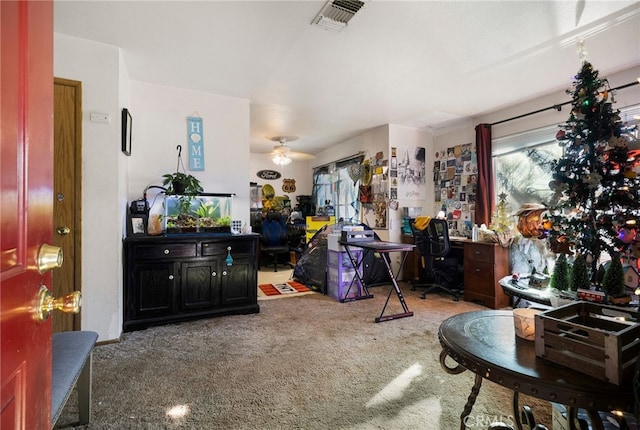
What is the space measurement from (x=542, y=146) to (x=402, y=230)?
6.82 feet

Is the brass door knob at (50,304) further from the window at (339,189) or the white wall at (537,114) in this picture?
the window at (339,189)

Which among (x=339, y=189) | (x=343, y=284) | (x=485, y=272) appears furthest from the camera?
(x=339, y=189)

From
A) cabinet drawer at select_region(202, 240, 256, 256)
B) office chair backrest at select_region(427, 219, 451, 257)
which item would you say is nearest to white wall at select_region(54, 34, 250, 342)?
cabinet drawer at select_region(202, 240, 256, 256)

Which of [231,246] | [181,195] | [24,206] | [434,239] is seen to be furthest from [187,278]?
[434,239]

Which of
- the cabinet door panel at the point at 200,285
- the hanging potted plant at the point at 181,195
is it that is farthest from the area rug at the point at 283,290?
the hanging potted plant at the point at 181,195

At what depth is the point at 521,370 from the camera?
2.90 feet

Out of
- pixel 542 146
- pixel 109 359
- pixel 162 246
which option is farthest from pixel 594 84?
pixel 109 359

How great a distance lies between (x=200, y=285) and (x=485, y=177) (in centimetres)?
373

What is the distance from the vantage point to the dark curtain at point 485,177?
4.10 m

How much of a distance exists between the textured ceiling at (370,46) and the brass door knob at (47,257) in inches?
80.3

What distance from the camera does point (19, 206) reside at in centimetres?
54

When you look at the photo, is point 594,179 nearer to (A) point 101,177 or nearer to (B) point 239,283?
(B) point 239,283

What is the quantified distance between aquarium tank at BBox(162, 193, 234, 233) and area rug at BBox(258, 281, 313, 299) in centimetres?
114

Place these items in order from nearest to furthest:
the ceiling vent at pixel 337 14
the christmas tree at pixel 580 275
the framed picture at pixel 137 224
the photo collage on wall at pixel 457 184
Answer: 1. the christmas tree at pixel 580 275
2. the ceiling vent at pixel 337 14
3. the framed picture at pixel 137 224
4. the photo collage on wall at pixel 457 184
